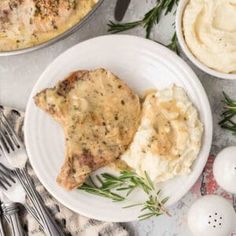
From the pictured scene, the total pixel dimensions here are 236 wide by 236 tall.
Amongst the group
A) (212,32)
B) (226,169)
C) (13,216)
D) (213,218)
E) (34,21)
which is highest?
(212,32)

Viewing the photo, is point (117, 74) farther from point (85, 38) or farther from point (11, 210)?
point (11, 210)

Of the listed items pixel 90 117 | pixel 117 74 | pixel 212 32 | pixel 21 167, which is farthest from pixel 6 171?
pixel 212 32

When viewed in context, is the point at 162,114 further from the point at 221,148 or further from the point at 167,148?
the point at 221,148

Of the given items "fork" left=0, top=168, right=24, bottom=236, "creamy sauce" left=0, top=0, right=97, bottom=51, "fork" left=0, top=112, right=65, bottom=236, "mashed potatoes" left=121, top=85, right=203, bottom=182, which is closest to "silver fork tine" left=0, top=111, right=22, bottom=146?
"fork" left=0, top=112, right=65, bottom=236

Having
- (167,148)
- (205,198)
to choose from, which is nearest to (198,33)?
(167,148)

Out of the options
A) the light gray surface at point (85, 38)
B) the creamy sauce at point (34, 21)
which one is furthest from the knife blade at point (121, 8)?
the creamy sauce at point (34, 21)

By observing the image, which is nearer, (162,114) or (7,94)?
(162,114)
